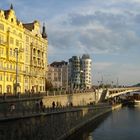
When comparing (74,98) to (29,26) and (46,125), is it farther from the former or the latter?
(46,125)

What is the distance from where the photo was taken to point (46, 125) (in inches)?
2005

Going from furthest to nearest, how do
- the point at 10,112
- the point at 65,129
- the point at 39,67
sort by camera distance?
the point at 39,67
the point at 65,129
the point at 10,112

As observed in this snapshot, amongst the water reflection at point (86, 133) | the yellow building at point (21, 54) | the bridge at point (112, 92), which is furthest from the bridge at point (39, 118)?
the bridge at point (112, 92)

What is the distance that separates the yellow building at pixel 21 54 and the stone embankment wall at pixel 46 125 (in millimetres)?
18082

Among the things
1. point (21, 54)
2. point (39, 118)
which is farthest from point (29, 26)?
point (39, 118)

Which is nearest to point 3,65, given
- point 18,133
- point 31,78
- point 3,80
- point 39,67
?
point 3,80

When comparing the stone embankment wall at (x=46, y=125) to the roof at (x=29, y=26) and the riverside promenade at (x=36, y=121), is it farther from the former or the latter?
the roof at (x=29, y=26)

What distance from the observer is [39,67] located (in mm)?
115562

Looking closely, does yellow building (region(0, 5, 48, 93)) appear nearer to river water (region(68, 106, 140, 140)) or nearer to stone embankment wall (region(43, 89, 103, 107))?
stone embankment wall (region(43, 89, 103, 107))

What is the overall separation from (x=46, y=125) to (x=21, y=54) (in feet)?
172

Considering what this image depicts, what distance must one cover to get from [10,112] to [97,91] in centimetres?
9562

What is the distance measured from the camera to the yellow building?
90.5 metres

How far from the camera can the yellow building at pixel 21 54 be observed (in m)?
90.5

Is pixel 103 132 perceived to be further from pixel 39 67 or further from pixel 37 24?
pixel 37 24
